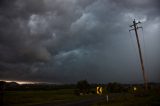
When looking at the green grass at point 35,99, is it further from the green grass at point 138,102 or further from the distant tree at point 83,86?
the green grass at point 138,102

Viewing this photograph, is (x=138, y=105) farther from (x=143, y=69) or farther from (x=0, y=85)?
(x=0, y=85)

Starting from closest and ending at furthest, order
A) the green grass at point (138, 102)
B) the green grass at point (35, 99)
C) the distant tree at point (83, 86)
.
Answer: the green grass at point (138, 102) → the green grass at point (35, 99) → the distant tree at point (83, 86)

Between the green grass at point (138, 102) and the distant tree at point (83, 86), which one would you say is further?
the distant tree at point (83, 86)

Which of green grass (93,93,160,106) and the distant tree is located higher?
the distant tree

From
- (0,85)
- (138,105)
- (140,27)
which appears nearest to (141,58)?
(140,27)

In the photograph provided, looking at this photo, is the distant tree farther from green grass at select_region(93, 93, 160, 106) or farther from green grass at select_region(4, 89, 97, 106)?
green grass at select_region(93, 93, 160, 106)

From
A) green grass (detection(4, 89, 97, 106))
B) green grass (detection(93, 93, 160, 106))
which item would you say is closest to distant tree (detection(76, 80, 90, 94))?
green grass (detection(4, 89, 97, 106))

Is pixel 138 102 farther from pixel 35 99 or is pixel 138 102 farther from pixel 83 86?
pixel 83 86

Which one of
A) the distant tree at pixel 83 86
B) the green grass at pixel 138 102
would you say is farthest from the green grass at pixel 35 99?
the green grass at pixel 138 102

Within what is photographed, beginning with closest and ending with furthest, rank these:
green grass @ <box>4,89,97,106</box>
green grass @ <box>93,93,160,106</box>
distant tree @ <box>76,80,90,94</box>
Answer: green grass @ <box>93,93,160,106</box>
green grass @ <box>4,89,97,106</box>
distant tree @ <box>76,80,90,94</box>

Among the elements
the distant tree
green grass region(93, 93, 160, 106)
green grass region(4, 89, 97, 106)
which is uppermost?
the distant tree

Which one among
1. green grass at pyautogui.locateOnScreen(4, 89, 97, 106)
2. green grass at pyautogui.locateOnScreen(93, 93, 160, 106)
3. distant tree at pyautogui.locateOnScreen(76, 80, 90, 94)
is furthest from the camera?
distant tree at pyautogui.locateOnScreen(76, 80, 90, 94)

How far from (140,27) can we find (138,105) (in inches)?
675

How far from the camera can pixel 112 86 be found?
86000mm
